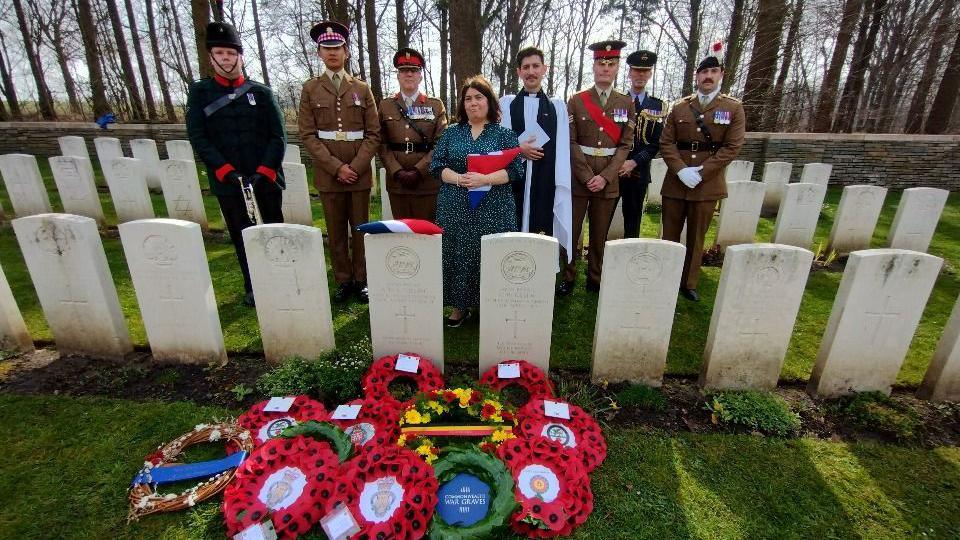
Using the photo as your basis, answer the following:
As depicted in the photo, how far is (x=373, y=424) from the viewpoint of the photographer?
2.64 m

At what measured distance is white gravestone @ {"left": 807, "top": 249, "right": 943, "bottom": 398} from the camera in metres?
2.78

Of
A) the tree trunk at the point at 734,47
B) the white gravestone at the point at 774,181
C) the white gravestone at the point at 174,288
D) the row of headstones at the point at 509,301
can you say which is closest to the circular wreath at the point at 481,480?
the row of headstones at the point at 509,301

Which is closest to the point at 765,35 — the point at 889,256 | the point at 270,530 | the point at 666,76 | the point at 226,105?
the point at 889,256

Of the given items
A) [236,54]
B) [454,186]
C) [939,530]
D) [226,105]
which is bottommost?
[939,530]

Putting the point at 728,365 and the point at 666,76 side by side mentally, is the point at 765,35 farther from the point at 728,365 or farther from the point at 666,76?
the point at 666,76

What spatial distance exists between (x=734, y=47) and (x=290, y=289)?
11982 mm

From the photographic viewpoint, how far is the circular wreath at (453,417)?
8.39ft

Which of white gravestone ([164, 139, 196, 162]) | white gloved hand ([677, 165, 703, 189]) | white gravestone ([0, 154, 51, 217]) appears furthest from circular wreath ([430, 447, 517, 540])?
white gravestone ([164, 139, 196, 162])

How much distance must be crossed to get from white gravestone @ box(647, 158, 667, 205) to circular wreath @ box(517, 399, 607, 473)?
6.00m

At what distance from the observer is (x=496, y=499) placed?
2.17 metres

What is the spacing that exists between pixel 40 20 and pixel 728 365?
70.6 feet

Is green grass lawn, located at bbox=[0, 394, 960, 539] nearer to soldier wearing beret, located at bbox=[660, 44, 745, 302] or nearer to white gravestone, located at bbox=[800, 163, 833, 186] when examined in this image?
soldier wearing beret, located at bbox=[660, 44, 745, 302]

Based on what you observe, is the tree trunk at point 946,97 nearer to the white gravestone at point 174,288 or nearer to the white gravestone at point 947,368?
the white gravestone at point 947,368

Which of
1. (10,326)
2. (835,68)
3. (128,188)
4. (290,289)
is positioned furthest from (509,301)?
(835,68)
